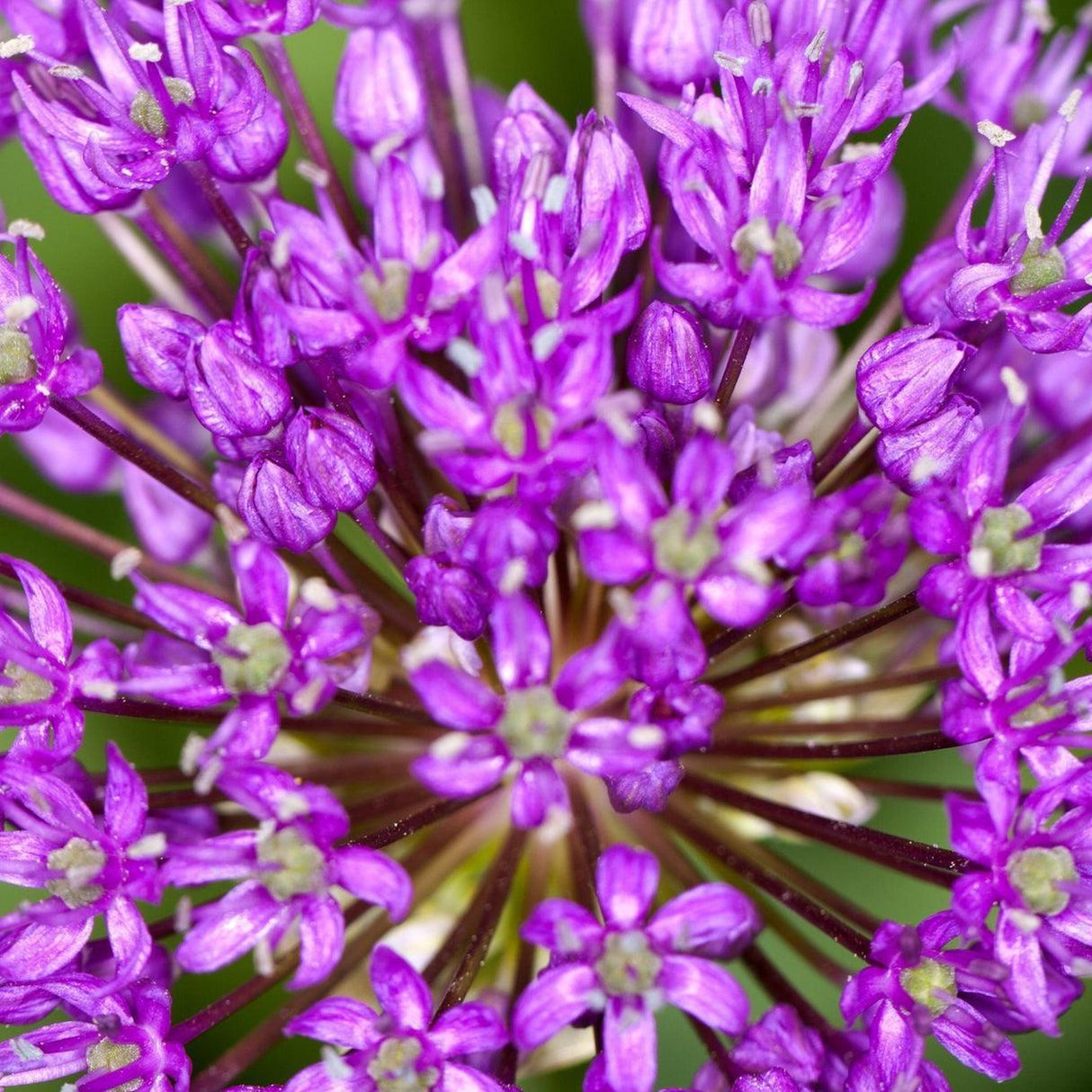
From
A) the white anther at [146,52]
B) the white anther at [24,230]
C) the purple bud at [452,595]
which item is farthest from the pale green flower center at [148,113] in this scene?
the purple bud at [452,595]

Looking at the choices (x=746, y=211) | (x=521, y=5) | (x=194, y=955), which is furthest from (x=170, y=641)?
(x=521, y=5)

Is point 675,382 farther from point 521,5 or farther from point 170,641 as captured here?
point 521,5

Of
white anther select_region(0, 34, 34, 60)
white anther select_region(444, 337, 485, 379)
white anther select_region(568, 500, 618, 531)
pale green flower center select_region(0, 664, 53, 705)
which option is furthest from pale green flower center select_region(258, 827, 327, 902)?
white anther select_region(0, 34, 34, 60)

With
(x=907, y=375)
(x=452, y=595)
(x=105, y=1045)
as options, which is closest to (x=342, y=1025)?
(x=105, y=1045)

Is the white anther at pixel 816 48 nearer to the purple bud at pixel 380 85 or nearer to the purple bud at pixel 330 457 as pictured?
the purple bud at pixel 380 85

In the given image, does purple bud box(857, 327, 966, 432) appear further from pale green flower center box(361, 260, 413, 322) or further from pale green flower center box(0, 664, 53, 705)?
pale green flower center box(0, 664, 53, 705)

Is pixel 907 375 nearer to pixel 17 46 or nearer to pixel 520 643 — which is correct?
pixel 520 643
